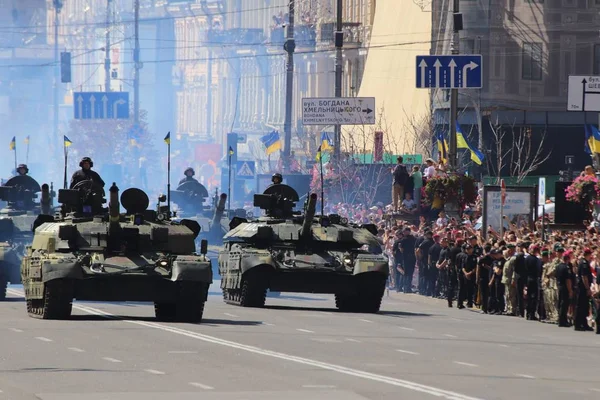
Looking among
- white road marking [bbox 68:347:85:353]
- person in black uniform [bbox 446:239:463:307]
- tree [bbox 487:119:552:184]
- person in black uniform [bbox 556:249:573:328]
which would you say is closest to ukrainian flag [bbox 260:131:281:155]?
tree [bbox 487:119:552:184]

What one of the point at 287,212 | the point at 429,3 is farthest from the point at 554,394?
the point at 429,3

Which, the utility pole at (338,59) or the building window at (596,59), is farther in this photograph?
the building window at (596,59)

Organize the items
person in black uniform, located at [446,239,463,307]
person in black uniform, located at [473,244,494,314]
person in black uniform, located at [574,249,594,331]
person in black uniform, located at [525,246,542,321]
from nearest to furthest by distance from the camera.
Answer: person in black uniform, located at [574,249,594,331]
person in black uniform, located at [525,246,542,321]
person in black uniform, located at [473,244,494,314]
person in black uniform, located at [446,239,463,307]

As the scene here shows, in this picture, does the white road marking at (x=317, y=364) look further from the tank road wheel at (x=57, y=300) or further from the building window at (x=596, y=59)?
the building window at (x=596, y=59)

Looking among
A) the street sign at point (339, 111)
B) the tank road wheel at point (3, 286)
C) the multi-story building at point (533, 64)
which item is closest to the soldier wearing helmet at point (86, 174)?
the tank road wheel at point (3, 286)

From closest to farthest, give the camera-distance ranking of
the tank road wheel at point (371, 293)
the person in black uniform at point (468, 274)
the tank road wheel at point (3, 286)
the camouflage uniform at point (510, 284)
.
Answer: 1. the tank road wheel at point (371, 293)
2. the camouflage uniform at point (510, 284)
3. the person in black uniform at point (468, 274)
4. the tank road wheel at point (3, 286)

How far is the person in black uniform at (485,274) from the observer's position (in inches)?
1348

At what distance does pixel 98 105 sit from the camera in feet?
301

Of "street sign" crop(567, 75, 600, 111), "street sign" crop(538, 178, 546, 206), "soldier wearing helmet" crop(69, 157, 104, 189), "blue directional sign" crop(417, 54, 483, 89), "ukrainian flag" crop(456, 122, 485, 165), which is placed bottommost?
"street sign" crop(538, 178, 546, 206)

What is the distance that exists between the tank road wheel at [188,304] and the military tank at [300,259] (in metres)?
3.38

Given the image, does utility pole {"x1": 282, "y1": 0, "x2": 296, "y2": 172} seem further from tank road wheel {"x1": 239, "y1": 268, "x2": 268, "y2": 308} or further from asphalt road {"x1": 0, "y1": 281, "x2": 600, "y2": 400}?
asphalt road {"x1": 0, "y1": 281, "x2": 600, "y2": 400}

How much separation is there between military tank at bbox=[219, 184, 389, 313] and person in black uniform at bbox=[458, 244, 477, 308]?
1.76 metres

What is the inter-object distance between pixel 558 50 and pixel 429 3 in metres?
6.44

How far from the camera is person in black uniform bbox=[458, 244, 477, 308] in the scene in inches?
1371
